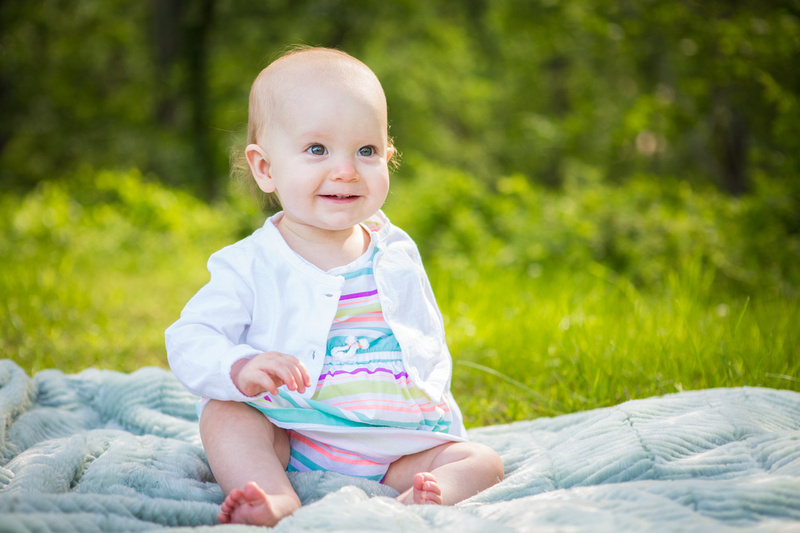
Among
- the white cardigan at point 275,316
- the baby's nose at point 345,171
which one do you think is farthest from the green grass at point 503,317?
the baby's nose at point 345,171

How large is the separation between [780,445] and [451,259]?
3.26 meters

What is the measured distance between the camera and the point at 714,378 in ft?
7.79

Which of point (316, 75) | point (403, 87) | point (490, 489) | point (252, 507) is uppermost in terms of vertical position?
point (403, 87)

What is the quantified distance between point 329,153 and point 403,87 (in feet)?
34.3

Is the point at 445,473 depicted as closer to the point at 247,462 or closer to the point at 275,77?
the point at 247,462

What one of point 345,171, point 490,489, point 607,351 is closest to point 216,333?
point 345,171

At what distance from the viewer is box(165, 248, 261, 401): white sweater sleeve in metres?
1.55

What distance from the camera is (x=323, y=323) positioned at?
1688 mm

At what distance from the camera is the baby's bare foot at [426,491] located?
1491 millimetres

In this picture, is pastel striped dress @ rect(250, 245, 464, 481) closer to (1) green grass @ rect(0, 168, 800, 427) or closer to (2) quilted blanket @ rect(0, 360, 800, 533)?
(2) quilted blanket @ rect(0, 360, 800, 533)

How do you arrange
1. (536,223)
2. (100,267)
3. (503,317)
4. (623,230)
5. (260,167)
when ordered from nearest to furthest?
(260,167)
(503,317)
(623,230)
(536,223)
(100,267)

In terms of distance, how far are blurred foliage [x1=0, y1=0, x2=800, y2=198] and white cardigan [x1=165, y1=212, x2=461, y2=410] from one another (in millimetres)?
3773

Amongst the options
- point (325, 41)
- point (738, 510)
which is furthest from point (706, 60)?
point (325, 41)

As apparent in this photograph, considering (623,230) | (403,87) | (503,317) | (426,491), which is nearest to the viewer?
(426,491)
